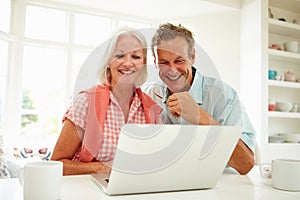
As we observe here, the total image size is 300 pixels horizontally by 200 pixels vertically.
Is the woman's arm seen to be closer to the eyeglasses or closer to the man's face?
the man's face

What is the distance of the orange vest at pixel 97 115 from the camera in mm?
1048

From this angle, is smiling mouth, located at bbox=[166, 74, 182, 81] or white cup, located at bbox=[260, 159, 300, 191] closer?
white cup, located at bbox=[260, 159, 300, 191]

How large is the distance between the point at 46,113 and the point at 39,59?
25.1 inches

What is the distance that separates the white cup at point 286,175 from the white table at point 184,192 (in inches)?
0.8

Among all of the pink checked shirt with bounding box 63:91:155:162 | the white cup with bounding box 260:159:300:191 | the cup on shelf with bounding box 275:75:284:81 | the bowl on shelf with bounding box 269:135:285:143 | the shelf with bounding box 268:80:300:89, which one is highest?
the cup on shelf with bounding box 275:75:284:81

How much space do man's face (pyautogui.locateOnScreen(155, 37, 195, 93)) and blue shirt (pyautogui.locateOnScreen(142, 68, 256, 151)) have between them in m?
0.04

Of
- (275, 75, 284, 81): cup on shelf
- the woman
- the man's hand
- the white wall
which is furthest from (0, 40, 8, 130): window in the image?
(275, 75, 284, 81): cup on shelf

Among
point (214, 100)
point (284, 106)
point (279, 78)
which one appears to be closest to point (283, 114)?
point (284, 106)

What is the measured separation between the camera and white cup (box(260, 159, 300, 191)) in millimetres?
755

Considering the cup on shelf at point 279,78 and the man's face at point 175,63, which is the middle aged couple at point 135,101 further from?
the cup on shelf at point 279,78

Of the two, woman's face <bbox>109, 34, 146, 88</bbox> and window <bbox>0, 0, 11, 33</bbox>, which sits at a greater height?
window <bbox>0, 0, 11, 33</bbox>

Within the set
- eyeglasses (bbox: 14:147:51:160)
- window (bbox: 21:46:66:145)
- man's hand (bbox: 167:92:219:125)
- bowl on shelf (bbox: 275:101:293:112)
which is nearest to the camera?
man's hand (bbox: 167:92:219:125)

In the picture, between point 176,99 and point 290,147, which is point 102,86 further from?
point 290,147

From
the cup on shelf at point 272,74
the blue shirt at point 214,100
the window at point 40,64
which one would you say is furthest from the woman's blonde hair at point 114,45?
the cup on shelf at point 272,74
